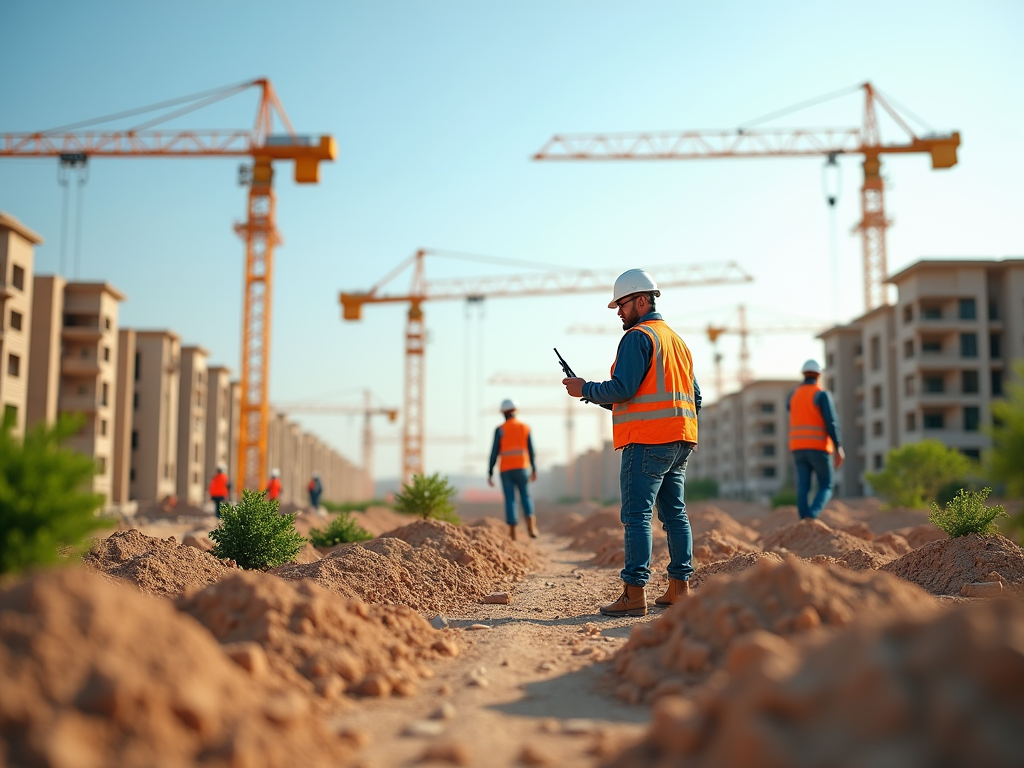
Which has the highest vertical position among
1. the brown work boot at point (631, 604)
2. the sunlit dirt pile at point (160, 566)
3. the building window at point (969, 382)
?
the building window at point (969, 382)

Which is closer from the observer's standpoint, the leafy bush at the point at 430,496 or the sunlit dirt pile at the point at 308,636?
the sunlit dirt pile at the point at 308,636

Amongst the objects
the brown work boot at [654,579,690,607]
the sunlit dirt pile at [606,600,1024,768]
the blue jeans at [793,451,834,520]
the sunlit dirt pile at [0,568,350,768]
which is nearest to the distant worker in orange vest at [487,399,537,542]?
the blue jeans at [793,451,834,520]

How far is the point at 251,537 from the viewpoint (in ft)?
23.7

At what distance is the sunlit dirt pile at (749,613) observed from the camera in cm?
358

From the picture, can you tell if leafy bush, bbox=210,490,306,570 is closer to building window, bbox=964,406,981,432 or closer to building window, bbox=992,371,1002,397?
building window, bbox=964,406,981,432

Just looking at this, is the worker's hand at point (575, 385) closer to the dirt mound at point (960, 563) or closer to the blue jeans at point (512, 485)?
the dirt mound at point (960, 563)

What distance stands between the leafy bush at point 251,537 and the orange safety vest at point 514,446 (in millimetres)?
5792

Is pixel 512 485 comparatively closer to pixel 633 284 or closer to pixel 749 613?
pixel 633 284

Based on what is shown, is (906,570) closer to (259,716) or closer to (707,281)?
(259,716)

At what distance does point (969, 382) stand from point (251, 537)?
167 feet

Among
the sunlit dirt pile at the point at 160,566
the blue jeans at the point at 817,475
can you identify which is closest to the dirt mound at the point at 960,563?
the blue jeans at the point at 817,475

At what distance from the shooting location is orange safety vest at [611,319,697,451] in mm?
5727

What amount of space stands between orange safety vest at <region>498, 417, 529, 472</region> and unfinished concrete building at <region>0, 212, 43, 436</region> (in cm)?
3429

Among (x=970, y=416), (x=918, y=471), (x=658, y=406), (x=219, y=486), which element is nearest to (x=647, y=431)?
(x=658, y=406)
